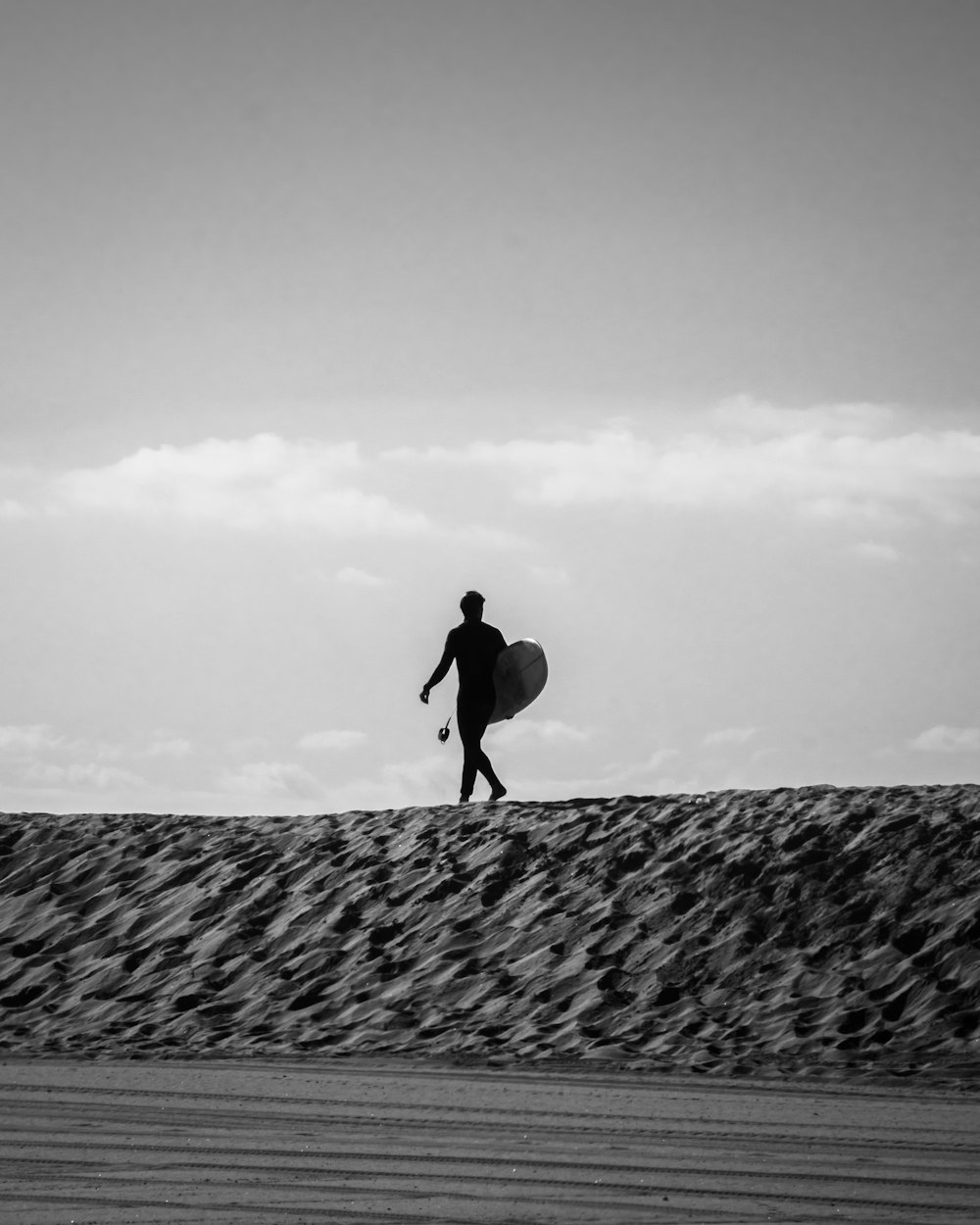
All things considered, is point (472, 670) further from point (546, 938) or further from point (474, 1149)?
point (474, 1149)

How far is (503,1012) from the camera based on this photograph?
11.1 metres

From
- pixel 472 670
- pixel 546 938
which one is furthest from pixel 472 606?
pixel 546 938

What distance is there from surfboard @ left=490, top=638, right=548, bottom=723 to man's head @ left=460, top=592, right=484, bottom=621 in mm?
460

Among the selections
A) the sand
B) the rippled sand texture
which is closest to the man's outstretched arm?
the rippled sand texture

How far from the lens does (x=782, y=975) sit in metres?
11.1

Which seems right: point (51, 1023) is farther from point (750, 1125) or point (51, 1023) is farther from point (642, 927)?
point (750, 1125)

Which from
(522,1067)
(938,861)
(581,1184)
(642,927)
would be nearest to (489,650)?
(642,927)

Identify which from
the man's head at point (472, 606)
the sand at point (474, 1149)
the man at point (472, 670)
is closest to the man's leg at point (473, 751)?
the man at point (472, 670)

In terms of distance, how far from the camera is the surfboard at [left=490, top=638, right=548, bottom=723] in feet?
49.6

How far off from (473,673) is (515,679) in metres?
0.54

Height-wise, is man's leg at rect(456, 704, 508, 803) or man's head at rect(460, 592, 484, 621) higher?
man's head at rect(460, 592, 484, 621)

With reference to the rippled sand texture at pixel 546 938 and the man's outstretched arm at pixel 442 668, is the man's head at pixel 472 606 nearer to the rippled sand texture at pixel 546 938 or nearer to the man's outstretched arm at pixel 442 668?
the man's outstretched arm at pixel 442 668

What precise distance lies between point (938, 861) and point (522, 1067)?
4.30 m

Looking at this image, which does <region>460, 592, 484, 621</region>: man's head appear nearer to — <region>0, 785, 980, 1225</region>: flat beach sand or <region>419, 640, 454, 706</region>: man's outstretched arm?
<region>419, 640, 454, 706</region>: man's outstretched arm
